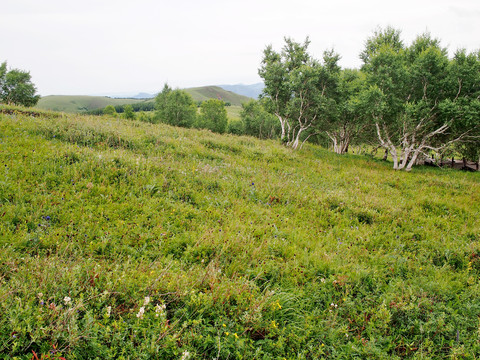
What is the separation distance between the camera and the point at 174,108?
5481 centimetres

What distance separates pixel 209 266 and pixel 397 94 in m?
22.3

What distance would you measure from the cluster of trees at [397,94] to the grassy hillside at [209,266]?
11.2 meters

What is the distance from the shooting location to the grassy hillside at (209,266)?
9.66 ft

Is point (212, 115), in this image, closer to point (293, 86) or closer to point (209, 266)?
point (293, 86)

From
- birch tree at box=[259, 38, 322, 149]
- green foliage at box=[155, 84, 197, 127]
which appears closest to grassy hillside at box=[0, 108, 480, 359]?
birch tree at box=[259, 38, 322, 149]

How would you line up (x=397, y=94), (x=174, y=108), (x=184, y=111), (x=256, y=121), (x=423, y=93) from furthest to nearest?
1. (x=256, y=121)
2. (x=184, y=111)
3. (x=174, y=108)
4. (x=397, y=94)
5. (x=423, y=93)

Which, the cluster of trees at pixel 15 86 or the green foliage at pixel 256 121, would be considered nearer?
the cluster of trees at pixel 15 86

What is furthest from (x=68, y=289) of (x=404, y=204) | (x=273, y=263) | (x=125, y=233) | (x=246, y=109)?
(x=246, y=109)

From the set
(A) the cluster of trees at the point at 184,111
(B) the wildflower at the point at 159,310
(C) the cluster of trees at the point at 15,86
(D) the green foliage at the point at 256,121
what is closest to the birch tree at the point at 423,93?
(B) the wildflower at the point at 159,310

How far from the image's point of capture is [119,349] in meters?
2.72

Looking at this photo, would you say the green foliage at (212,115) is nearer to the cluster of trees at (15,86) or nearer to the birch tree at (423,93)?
the cluster of trees at (15,86)

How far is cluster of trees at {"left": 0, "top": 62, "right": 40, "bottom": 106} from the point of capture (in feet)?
156

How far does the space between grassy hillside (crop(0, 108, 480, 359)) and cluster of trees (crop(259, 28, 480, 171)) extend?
11190 millimetres

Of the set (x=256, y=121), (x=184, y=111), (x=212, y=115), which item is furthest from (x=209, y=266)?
(x=256, y=121)
